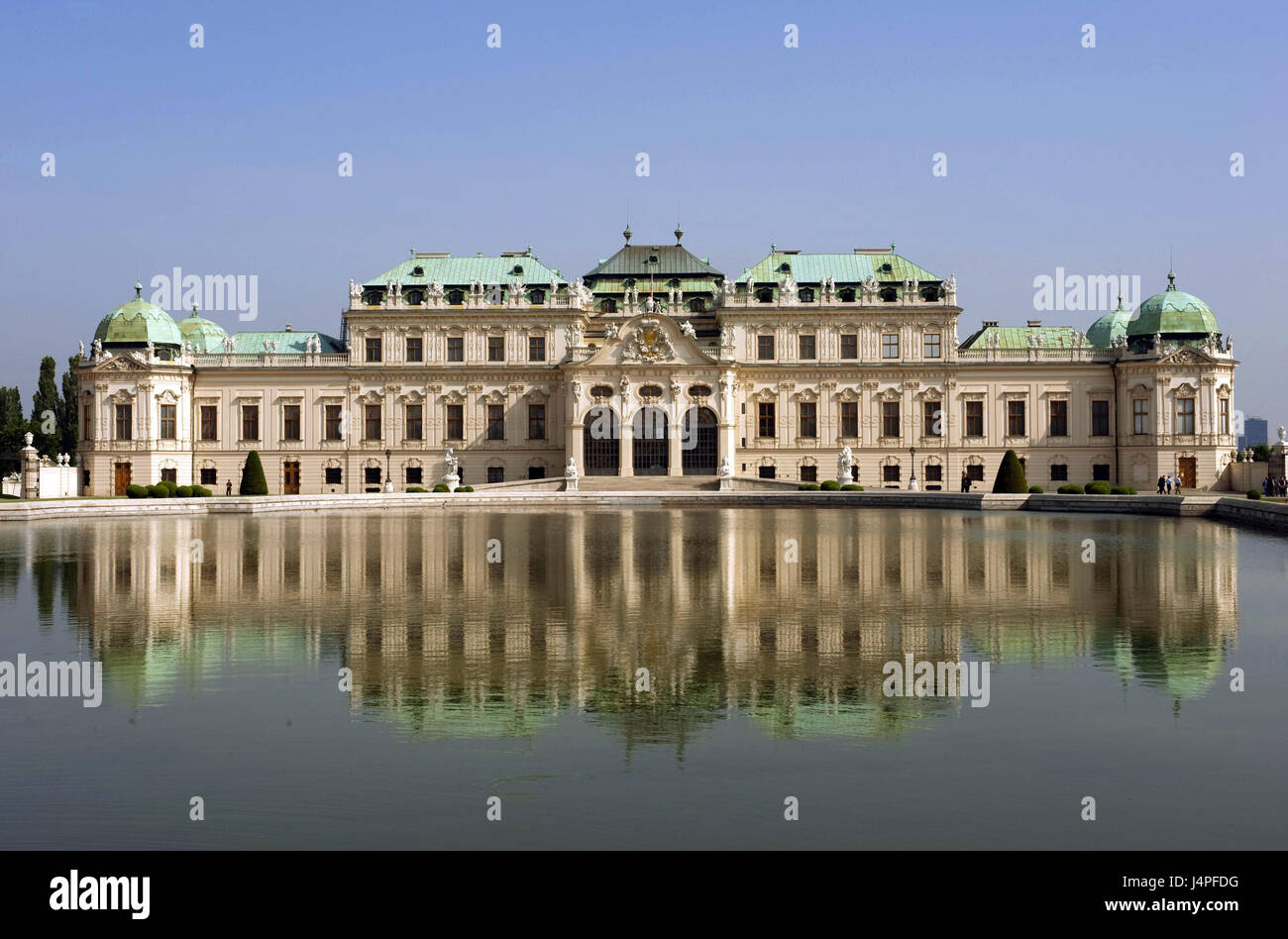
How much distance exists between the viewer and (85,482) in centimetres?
8169

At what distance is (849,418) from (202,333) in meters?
48.5

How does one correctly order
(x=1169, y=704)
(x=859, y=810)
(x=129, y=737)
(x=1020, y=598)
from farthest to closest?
(x=1020, y=598) → (x=1169, y=704) → (x=129, y=737) → (x=859, y=810)

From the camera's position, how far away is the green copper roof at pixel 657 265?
8850 cm

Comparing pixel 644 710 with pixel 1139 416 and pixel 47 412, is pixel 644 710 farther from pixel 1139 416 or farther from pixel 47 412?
pixel 47 412

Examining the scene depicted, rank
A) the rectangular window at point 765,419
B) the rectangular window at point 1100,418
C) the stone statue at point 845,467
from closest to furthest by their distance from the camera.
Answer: the stone statue at point 845,467 → the rectangular window at point 1100,418 → the rectangular window at point 765,419

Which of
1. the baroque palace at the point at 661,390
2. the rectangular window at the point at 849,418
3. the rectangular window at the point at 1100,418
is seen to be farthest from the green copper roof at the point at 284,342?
the rectangular window at the point at 1100,418

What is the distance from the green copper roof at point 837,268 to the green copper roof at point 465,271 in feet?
46.4

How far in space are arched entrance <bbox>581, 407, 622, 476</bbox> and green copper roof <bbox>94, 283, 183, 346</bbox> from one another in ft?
94.5

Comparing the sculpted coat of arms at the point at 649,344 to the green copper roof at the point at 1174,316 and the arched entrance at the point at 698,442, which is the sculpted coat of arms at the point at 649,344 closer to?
the arched entrance at the point at 698,442

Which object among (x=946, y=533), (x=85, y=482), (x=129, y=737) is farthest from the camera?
(x=85, y=482)

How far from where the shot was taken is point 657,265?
89062mm
